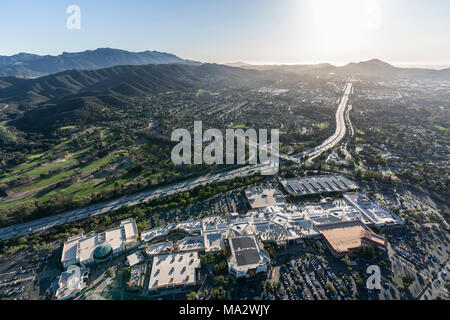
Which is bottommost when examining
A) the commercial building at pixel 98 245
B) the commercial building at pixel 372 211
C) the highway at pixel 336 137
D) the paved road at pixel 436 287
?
the paved road at pixel 436 287

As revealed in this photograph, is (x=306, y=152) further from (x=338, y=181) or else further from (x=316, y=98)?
(x=316, y=98)

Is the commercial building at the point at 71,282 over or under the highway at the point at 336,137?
Answer: under

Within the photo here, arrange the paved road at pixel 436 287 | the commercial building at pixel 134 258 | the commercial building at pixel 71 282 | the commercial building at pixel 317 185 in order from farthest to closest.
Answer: the commercial building at pixel 317 185
the commercial building at pixel 134 258
the paved road at pixel 436 287
the commercial building at pixel 71 282

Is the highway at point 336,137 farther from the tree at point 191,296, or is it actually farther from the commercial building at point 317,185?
the tree at point 191,296

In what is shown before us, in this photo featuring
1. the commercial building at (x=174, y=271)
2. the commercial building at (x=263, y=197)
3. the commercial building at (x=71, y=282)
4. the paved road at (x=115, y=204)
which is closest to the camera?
the commercial building at (x=71, y=282)

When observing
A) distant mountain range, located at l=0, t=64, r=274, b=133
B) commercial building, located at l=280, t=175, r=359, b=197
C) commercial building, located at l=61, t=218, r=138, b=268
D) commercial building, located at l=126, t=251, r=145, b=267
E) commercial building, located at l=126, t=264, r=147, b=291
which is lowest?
commercial building, located at l=126, t=264, r=147, b=291

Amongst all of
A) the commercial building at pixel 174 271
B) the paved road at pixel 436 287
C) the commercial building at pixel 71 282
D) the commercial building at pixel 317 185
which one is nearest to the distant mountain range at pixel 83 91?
the commercial building at pixel 71 282

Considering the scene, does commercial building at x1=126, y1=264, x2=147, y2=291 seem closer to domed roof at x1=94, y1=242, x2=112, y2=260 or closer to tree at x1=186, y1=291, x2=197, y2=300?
domed roof at x1=94, y1=242, x2=112, y2=260

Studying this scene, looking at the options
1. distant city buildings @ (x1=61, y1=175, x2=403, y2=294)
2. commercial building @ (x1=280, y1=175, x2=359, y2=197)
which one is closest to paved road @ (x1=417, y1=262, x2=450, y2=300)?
distant city buildings @ (x1=61, y1=175, x2=403, y2=294)
